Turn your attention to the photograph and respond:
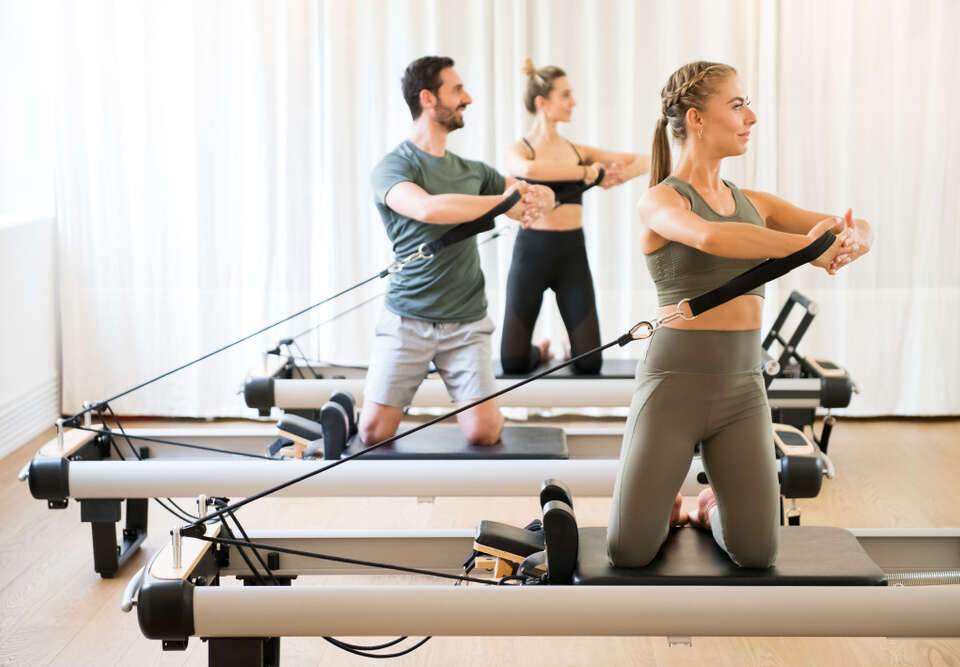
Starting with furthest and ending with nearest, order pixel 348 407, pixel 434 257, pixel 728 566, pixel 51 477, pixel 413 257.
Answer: pixel 348 407
pixel 434 257
pixel 413 257
pixel 51 477
pixel 728 566

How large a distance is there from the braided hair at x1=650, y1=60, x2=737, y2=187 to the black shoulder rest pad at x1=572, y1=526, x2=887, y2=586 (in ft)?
2.55

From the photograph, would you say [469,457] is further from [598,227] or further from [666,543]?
[598,227]

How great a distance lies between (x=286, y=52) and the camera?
524 centimetres

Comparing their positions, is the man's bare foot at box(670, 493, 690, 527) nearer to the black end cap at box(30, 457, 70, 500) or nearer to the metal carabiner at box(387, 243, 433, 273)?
the metal carabiner at box(387, 243, 433, 273)

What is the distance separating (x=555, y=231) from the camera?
420 centimetres

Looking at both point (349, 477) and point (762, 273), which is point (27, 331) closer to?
point (349, 477)

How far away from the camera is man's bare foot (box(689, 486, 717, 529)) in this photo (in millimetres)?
2512

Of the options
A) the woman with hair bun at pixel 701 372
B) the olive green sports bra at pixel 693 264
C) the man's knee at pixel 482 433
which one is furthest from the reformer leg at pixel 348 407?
the olive green sports bra at pixel 693 264

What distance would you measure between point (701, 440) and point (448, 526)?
178cm

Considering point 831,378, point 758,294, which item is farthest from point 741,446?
point 831,378

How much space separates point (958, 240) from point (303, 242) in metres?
3.05

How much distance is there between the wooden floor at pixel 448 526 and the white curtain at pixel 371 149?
0.61 metres

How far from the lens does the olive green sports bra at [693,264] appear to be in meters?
2.19

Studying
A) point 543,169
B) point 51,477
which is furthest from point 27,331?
point 543,169
